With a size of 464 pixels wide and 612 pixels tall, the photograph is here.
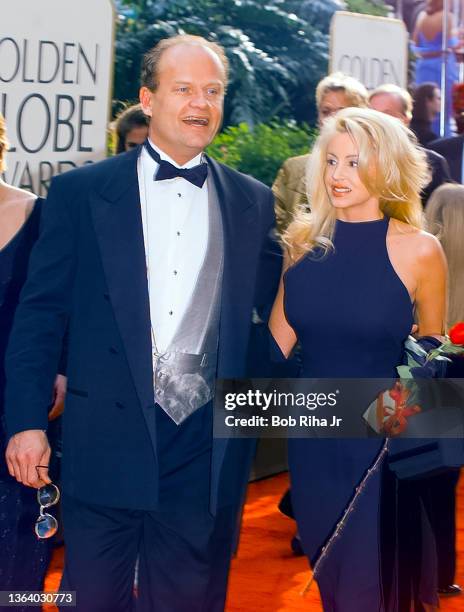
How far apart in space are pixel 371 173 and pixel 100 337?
88 cm

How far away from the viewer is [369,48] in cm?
707

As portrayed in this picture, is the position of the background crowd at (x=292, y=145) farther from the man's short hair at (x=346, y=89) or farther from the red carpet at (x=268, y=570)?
the red carpet at (x=268, y=570)

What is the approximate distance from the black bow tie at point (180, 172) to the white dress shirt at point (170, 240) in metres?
0.02

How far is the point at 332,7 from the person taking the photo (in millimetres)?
9320

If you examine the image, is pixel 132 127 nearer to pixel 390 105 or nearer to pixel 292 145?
pixel 390 105

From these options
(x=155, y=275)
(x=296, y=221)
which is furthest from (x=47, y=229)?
(x=296, y=221)

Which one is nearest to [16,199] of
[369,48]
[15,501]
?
[15,501]

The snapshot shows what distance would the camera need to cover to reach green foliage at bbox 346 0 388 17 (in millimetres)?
9281

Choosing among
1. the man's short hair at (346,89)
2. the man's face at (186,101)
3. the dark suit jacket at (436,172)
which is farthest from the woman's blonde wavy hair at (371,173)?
the dark suit jacket at (436,172)

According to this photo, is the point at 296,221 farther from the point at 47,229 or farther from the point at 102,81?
the point at 102,81

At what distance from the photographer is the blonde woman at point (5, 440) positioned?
346 centimetres

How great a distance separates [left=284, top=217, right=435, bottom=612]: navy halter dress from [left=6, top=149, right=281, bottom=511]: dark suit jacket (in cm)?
28

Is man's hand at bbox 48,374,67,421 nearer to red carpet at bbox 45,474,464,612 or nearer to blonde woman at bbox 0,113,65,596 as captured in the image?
blonde woman at bbox 0,113,65,596

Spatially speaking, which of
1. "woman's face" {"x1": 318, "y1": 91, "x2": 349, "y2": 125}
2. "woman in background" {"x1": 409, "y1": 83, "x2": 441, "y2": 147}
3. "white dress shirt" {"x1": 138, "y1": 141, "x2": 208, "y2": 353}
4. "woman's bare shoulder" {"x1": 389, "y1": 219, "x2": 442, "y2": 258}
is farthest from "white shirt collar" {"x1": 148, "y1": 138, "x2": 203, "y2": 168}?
"woman in background" {"x1": 409, "y1": 83, "x2": 441, "y2": 147}
